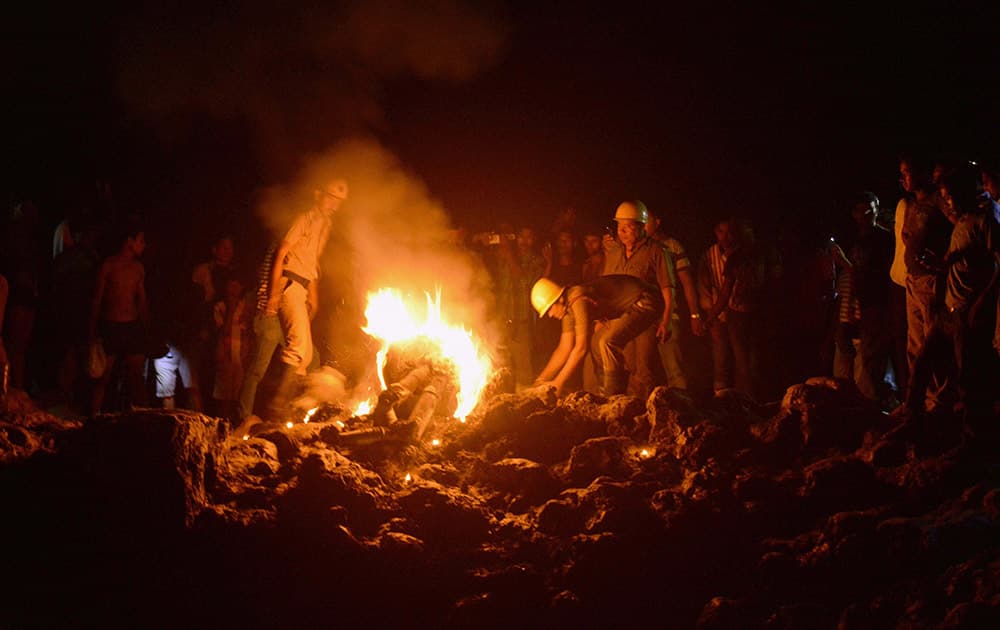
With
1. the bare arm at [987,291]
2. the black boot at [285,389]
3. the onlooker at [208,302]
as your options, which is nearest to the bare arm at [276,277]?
the black boot at [285,389]

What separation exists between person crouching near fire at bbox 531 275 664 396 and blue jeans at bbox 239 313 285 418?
319 cm

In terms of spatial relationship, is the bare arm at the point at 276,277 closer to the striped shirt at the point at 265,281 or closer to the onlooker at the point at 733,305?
the striped shirt at the point at 265,281

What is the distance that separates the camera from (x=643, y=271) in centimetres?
962

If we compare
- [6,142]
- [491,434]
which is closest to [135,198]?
[6,142]

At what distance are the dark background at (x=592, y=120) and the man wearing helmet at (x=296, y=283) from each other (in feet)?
10.5

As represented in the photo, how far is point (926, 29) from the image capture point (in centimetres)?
1370

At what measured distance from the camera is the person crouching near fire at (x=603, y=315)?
8.83 m

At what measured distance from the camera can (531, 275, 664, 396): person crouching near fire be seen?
8828 mm

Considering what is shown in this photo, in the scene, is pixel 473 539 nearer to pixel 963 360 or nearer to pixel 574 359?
pixel 574 359

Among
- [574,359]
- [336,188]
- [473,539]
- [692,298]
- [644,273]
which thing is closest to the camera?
[473,539]

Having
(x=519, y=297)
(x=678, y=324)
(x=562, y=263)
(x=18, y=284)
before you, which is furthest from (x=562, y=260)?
(x=18, y=284)

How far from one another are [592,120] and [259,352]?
31.0 feet

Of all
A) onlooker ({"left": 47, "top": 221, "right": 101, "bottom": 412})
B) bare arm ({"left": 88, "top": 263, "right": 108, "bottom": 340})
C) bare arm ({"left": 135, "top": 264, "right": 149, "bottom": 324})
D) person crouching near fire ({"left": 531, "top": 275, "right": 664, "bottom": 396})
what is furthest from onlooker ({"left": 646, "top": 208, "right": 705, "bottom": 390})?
onlooker ({"left": 47, "top": 221, "right": 101, "bottom": 412})

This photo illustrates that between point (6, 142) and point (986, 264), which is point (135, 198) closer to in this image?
point (6, 142)
